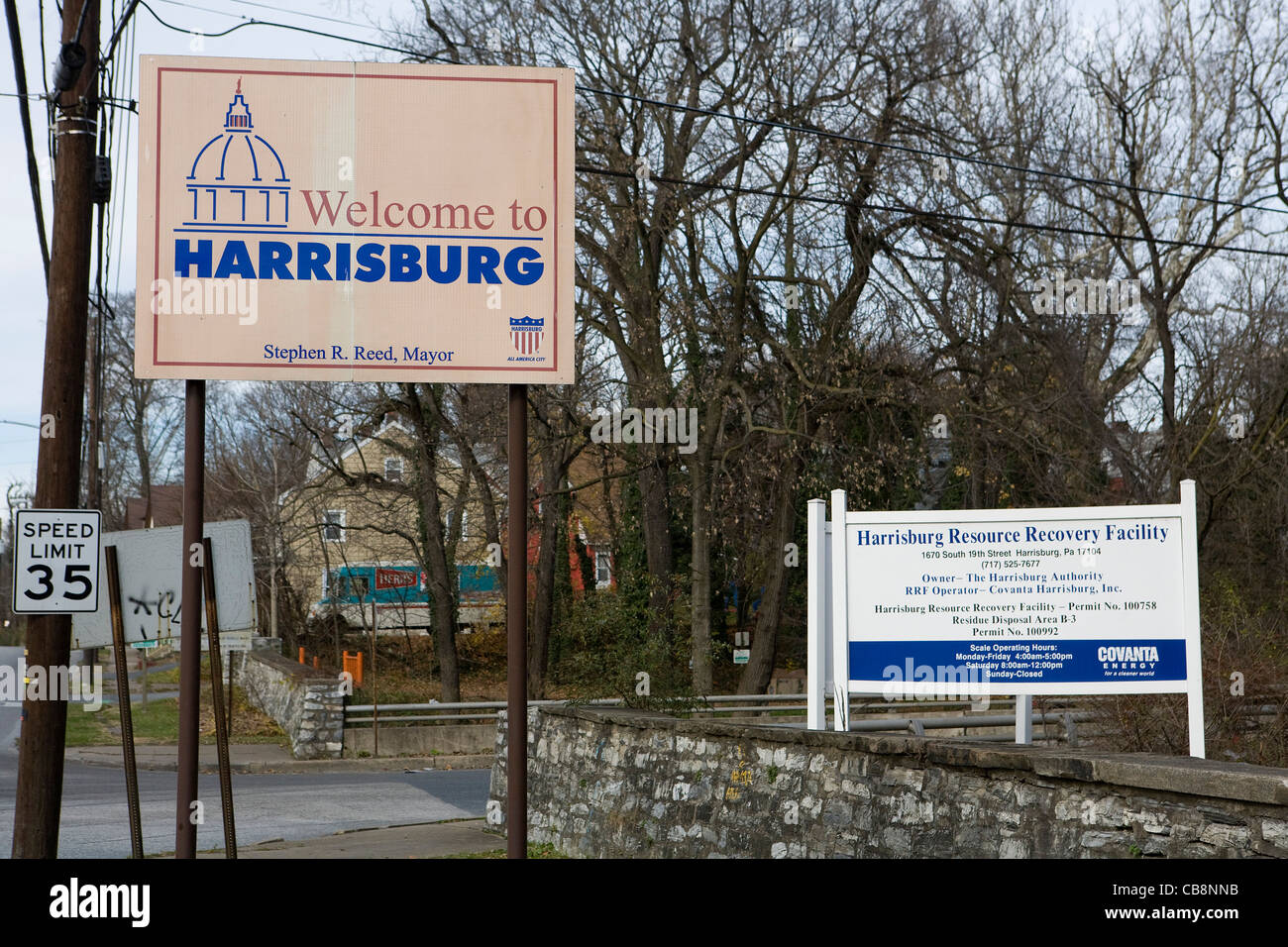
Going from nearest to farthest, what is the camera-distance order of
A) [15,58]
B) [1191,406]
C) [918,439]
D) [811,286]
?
1. [15,58]
2. [1191,406]
3. [918,439]
4. [811,286]

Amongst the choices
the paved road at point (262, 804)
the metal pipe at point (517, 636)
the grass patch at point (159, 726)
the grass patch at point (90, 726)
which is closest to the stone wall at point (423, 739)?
the paved road at point (262, 804)

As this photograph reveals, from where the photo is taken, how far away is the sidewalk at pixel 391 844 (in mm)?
11180

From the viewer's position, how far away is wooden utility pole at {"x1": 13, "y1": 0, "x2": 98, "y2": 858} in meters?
8.99

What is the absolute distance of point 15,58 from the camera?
32.7 feet

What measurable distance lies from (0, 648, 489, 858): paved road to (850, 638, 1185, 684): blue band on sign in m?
7.80

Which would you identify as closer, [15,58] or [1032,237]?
[15,58]

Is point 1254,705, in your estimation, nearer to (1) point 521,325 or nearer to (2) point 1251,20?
(1) point 521,325

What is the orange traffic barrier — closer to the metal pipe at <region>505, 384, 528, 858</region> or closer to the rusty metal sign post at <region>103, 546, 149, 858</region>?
the rusty metal sign post at <region>103, 546, 149, 858</region>

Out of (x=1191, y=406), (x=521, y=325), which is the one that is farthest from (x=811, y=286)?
(x=521, y=325)

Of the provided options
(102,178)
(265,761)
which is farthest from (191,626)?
(265,761)

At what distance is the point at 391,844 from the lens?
11867 millimetres

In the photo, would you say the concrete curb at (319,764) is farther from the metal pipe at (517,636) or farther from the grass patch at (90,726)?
the metal pipe at (517,636)

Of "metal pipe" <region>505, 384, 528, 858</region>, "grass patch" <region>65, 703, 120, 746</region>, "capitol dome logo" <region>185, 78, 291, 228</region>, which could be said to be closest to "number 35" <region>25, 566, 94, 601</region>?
"capitol dome logo" <region>185, 78, 291, 228</region>

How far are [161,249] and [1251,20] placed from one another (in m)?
20.3
